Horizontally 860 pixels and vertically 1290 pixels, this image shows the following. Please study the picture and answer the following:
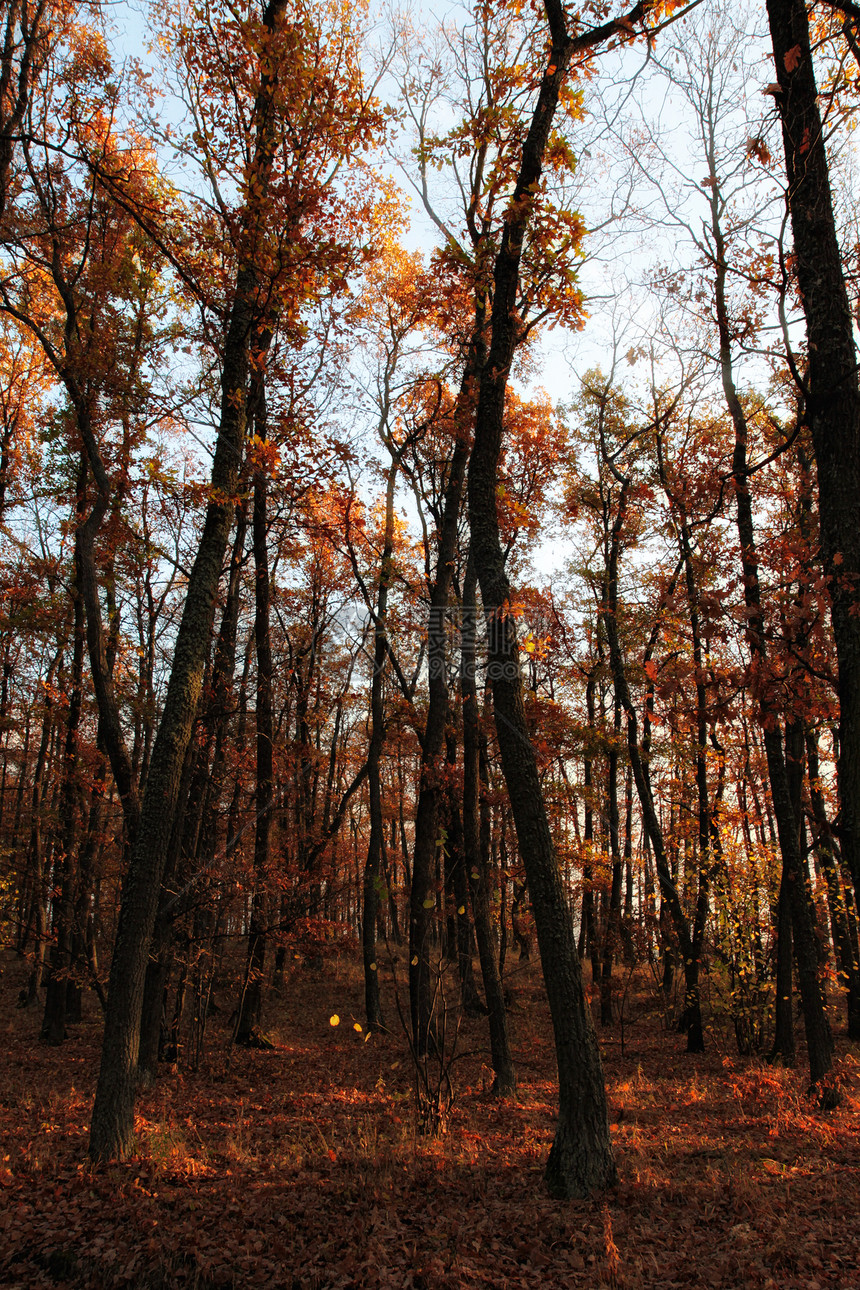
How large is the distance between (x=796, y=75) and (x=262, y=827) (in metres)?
11.0

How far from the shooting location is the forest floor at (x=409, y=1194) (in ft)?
13.0

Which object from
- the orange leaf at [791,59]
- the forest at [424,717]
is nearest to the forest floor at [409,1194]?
the forest at [424,717]

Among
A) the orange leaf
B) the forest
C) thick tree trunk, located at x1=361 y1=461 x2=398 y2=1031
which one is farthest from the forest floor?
the orange leaf

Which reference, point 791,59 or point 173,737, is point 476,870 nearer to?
point 173,737

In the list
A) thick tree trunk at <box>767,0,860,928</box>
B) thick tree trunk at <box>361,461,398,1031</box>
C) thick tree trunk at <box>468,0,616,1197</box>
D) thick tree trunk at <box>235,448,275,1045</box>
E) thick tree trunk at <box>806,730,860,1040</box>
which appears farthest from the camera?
thick tree trunk at <box>361,461,398,1031</box>

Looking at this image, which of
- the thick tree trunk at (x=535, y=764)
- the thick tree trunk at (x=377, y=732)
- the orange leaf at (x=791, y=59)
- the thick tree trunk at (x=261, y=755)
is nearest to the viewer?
the orange leaf at (x=791, y=59)

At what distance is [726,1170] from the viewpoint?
17.7ft

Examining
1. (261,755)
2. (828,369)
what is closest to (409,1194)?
(828,369)

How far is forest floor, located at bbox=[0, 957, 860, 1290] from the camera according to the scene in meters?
3.96

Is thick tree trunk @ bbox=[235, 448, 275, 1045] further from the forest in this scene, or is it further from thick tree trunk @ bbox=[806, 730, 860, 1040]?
thick tree trunk @ bbox=[806, 730, 860, 1040]

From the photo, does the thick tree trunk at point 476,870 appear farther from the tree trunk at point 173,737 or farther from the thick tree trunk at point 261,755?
the thick tree trunk at point 261,755

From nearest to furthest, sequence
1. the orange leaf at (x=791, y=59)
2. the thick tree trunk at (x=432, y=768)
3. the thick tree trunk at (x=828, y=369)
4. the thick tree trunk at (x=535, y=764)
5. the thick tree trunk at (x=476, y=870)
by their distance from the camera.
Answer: the thick tree trunk at (x=828, y=369) → the orange leaf at (x=791, y=59) → the thick tree trunk at (x=535, y=764) → the thick tree trunk at (x=476, y=870) → the thick tree trunk at (x=432, y=768)

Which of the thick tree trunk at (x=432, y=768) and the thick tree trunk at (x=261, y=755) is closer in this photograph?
the thick tree trunk at (x=432, y=768)

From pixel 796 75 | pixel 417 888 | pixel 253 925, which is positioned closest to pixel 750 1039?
pixel 417 888
